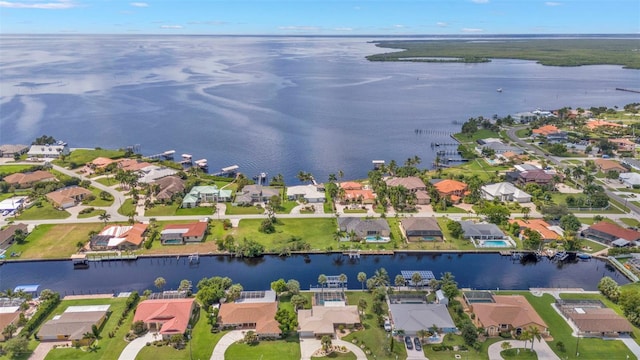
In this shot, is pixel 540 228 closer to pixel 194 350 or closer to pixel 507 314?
pixel 507 314

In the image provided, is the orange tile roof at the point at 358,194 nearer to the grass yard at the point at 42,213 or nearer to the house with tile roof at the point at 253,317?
the house with tile roof at the point at 253,317

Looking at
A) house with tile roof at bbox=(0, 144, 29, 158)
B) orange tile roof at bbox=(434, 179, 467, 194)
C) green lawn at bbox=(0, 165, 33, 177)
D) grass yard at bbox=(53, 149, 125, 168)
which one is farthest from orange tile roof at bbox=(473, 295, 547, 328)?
house with tile roof at bbox=(0, 144, 29, 158)

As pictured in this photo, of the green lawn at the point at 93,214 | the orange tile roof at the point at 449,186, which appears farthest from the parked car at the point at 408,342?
the green lawn at the point at 93,214

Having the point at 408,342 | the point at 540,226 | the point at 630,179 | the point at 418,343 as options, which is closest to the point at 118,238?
the point at 408,342

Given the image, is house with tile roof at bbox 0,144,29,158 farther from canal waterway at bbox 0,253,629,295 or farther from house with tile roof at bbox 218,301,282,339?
house with tile roof at bbox 218,301,282,339

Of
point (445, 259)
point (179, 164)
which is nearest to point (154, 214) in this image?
point (179, 164)

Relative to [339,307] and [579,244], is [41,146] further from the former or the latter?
[579,244]

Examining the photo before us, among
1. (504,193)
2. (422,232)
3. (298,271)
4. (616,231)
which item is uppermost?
(504,193)
